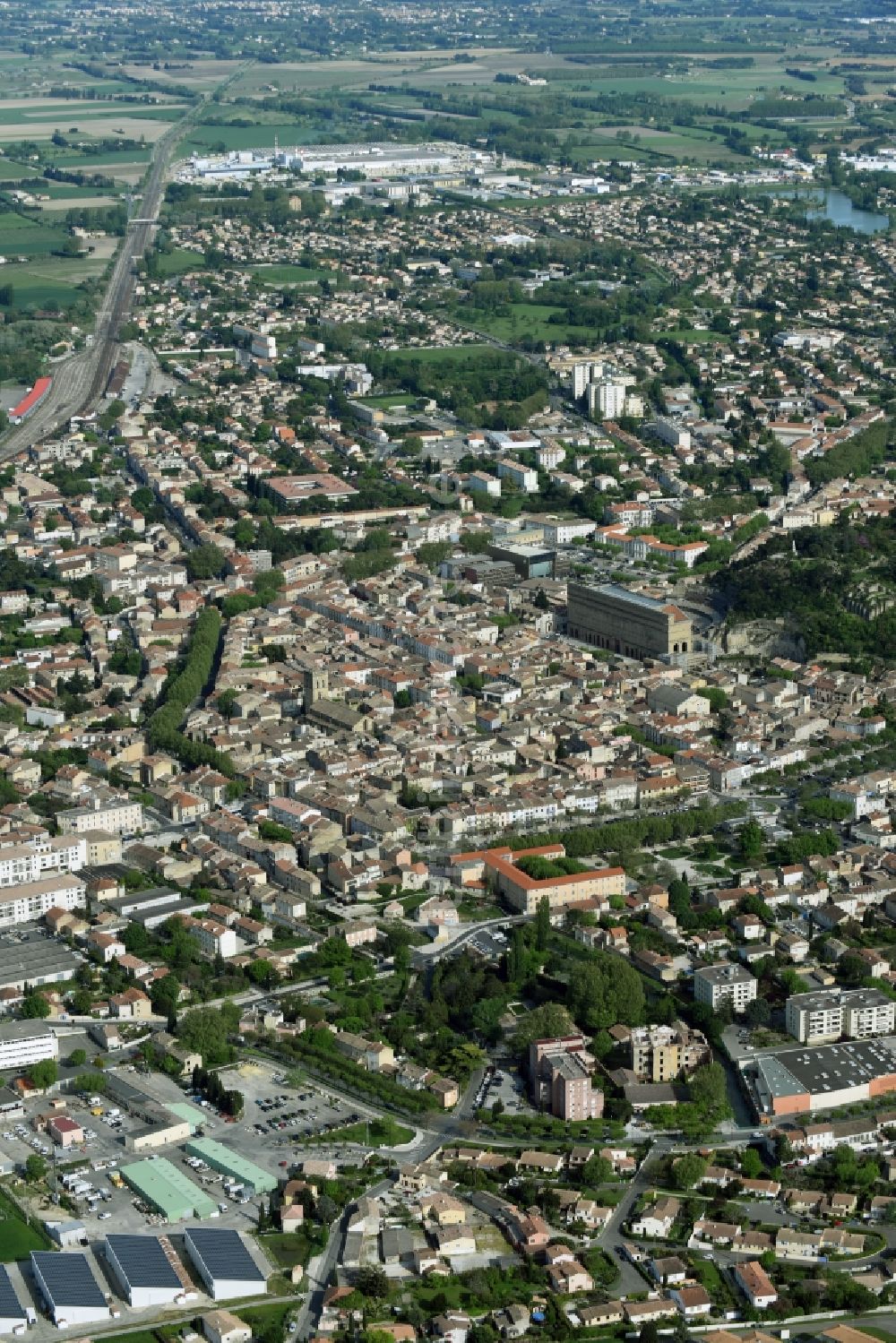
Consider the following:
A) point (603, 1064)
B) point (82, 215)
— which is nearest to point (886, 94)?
point (82, 215)

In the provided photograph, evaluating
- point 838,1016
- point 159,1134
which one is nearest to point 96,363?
point 838,1016

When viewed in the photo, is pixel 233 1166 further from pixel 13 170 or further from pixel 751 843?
pixel 13 170

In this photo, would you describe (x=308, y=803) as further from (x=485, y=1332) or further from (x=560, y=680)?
(x=485, y=1332)

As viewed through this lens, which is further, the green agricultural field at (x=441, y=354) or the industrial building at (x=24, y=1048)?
the green agricultural field at (x=441, y=354)

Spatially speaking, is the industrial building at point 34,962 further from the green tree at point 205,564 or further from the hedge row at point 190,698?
the green tree at point 205,564

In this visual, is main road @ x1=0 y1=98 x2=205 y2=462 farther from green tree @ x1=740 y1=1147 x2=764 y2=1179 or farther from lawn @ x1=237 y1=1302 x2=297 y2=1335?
lawn @ x1=237 y1=1302 x2=297 y2=1335

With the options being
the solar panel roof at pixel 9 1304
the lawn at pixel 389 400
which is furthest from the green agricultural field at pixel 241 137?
the solar panel roof at pixel 9 1304

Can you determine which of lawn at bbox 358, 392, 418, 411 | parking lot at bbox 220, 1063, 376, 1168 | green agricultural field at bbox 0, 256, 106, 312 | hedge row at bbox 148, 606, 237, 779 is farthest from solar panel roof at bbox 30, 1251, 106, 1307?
green agricultural field at bbox 0, 256, 106, 312
